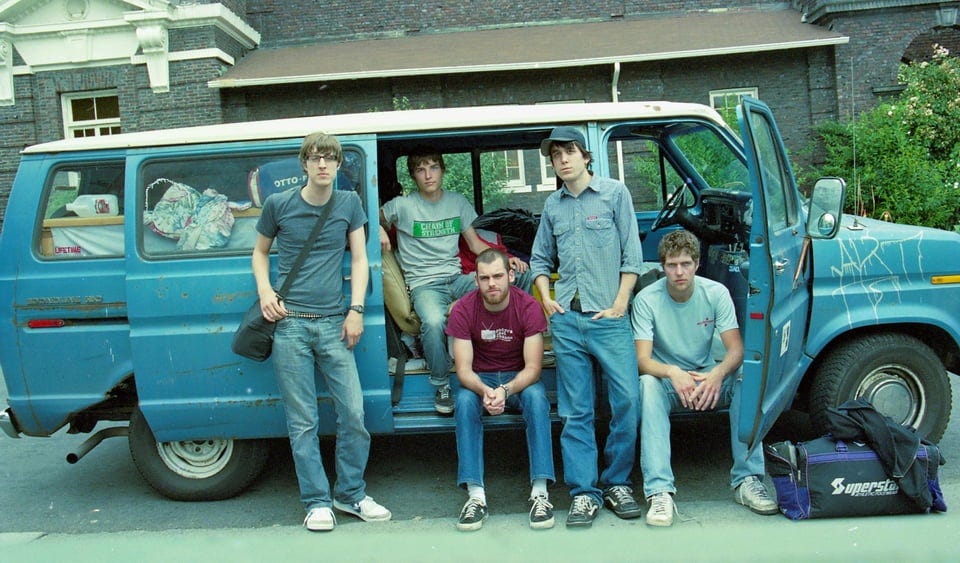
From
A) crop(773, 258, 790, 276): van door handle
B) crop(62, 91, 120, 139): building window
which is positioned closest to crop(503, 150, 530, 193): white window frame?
crop(773, 258, 790, 276): van door handle

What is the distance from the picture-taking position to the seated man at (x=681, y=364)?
441 cm

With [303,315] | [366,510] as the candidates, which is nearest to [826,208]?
[303,315]

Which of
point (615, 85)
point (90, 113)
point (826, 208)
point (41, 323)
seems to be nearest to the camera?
point (826, 208)

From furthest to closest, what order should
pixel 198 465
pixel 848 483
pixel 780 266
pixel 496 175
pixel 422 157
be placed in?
pixel 496 175
pixel 422 157
pixel 198 465
pixel 848 483
pixel 780 266

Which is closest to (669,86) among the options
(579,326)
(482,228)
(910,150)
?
(910,150)

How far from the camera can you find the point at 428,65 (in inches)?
601

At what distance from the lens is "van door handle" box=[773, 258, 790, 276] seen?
3953mm

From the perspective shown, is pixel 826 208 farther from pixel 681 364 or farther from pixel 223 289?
pixel 223 289

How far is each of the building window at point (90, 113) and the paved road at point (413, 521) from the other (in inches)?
462

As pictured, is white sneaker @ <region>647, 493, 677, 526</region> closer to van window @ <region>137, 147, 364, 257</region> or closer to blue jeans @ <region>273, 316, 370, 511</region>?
blue jeans @ <region>273, 316, 370, 511</region>

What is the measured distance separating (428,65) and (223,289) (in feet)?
37.1

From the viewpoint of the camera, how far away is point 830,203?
4.45m

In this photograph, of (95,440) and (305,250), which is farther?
(95,440)

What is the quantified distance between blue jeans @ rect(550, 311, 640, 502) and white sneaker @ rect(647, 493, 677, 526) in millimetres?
226
